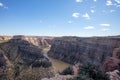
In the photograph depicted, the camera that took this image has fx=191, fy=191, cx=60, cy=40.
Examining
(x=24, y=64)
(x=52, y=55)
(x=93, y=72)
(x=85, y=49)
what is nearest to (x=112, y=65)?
(x=93, y=72)

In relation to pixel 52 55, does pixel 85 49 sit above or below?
above

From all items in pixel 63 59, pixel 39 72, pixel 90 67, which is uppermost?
pixel 90 67

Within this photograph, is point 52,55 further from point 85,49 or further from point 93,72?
point 93,72

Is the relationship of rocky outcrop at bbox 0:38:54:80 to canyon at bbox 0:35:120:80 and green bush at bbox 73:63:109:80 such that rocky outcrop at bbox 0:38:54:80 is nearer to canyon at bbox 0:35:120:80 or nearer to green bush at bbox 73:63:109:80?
canyon at bbox 0:35:120:80

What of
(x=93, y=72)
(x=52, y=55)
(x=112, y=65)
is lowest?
(x=52, y=55)

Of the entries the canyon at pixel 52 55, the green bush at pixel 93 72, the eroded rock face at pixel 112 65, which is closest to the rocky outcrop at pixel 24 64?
the canyon at pixel 52 55

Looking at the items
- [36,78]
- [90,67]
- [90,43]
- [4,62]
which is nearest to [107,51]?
[90,43]

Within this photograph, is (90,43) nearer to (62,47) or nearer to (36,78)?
(62,47)
